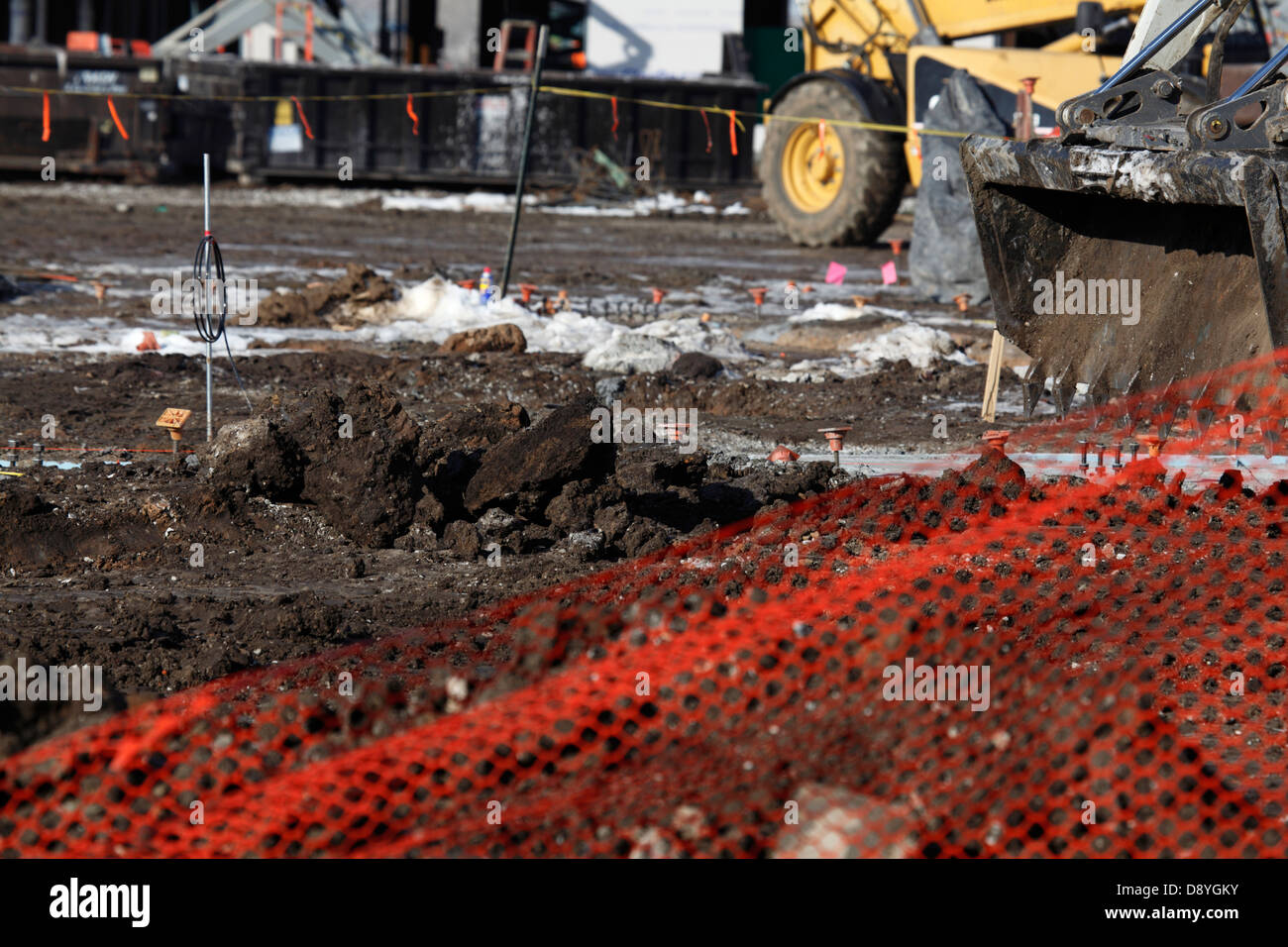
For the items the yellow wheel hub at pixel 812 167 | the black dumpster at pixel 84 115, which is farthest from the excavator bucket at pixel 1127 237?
the black dumpster at pixel 84 115

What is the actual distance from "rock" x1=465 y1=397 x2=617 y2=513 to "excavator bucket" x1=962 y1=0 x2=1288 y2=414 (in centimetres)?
188

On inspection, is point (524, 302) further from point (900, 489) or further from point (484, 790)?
point (484, 790)

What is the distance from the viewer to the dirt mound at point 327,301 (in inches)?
468

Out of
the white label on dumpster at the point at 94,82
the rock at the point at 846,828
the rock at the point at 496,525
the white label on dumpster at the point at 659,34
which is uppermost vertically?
the white label on dumpster at the point at 659,34

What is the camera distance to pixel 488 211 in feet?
70.9

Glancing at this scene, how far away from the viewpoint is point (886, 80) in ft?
53.1

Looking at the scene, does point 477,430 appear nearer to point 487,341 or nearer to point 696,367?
point 696,367

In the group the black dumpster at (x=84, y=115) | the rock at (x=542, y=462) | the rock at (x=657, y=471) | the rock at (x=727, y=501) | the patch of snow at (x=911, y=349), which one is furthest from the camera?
the black dumpster at (x=84, y=115)

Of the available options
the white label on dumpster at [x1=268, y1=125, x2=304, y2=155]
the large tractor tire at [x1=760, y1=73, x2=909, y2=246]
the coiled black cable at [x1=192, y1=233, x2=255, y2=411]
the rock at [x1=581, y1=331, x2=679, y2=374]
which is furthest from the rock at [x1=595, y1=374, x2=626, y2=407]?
the white label on dumpster at [x1=268, y1=125, x2=304, y2=155]

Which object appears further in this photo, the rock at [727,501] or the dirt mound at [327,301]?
the dirt mound at [327,301]

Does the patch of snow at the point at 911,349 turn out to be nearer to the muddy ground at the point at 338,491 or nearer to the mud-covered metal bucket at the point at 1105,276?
the muddy ground at the point at 338,491

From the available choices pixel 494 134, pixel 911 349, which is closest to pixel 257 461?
pixel 911 349

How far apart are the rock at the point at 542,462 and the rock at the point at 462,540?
201 mm

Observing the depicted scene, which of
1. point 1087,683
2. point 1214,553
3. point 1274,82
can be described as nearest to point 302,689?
point 1087,683
